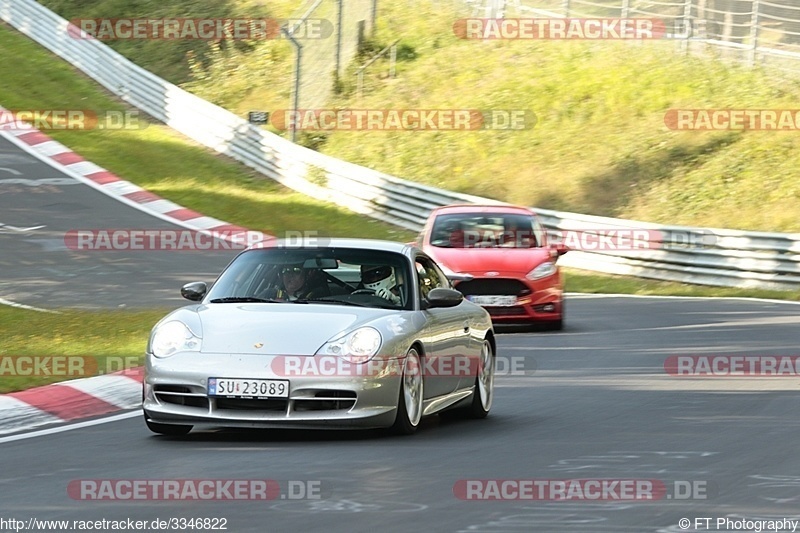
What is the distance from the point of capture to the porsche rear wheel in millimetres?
9617

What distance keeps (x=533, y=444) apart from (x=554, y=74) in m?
29.7

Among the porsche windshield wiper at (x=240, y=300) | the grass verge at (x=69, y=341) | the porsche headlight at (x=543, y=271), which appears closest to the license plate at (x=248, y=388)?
the porsche windshield wiper at (x=240, y=300)

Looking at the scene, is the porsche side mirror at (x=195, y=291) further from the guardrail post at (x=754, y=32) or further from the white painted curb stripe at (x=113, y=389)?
the guardrail post at (x=754, y=32)

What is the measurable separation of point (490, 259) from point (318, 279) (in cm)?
817

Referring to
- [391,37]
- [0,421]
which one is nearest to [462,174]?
[391,37]

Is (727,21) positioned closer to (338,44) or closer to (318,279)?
(338,44)

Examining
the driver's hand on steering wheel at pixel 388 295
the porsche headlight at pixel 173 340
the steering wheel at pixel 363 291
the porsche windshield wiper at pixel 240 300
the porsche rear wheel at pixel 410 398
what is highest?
the steering wheel at pixel 363 291

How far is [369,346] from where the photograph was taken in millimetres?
9430

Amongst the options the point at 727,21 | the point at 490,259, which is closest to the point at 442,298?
the point at 490,259

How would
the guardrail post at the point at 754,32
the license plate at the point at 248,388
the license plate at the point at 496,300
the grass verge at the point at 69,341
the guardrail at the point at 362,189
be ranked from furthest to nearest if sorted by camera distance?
the guardrail post at the point at 754,32 < the guardrail at the point at 362,189 < the license plate at the point at 496,300 < the grass verge at the point at 69,341 < the license plate at the point at 248,388

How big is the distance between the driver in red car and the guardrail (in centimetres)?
1570

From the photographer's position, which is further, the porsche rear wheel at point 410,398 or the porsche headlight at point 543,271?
the porsche headlight at point 543,271

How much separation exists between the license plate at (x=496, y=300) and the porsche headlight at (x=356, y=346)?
28.0 feet

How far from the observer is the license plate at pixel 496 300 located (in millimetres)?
17969
